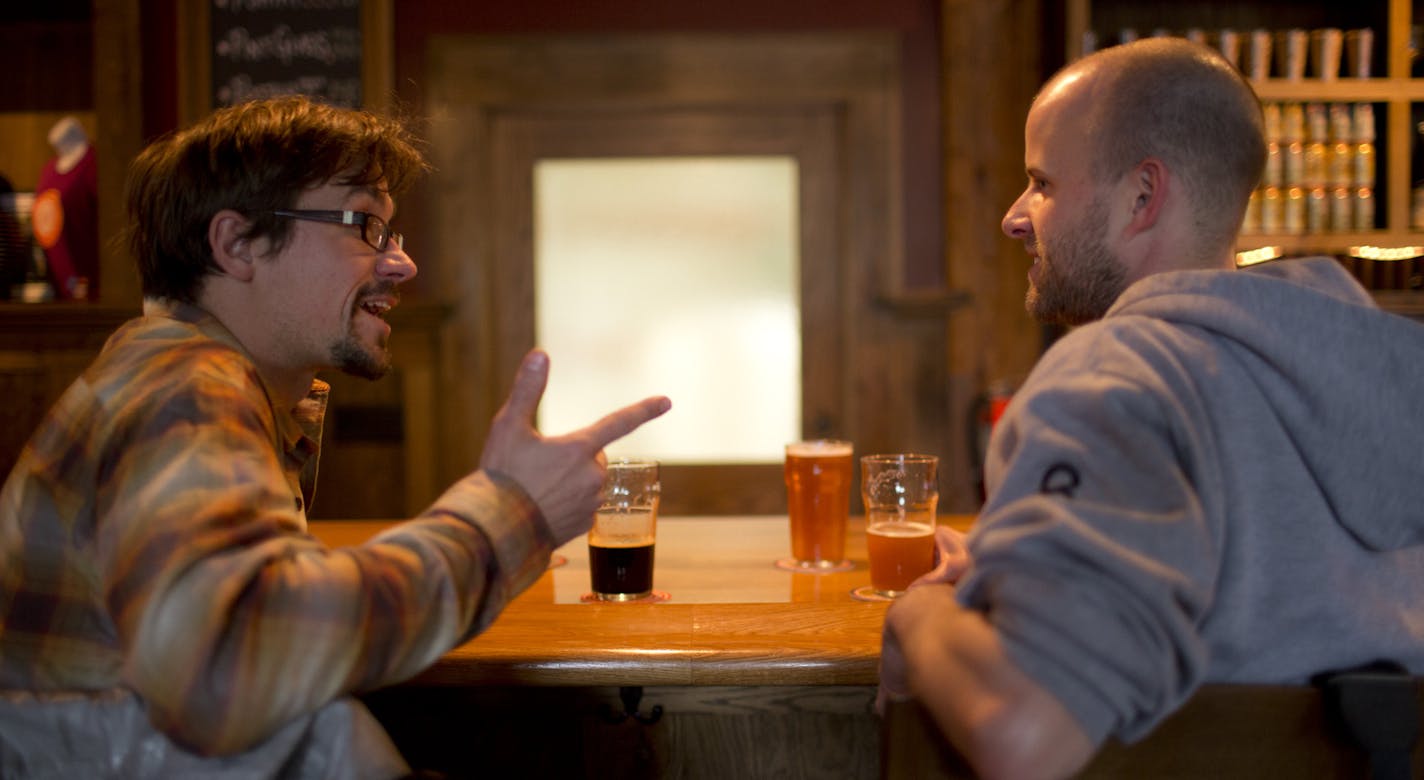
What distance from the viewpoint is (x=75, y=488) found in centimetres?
98

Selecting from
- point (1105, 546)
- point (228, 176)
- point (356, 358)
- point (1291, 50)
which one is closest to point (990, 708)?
point (1105, 546)

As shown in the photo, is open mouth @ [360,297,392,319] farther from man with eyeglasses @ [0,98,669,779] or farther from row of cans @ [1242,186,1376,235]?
row of cans @ [1242,186,1376,235]

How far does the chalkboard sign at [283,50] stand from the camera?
3.45 m

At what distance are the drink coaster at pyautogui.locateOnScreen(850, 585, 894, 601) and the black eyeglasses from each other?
79 cm

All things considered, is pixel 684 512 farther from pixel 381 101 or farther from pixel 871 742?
pixel 871 742

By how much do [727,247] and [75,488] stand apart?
283 cm

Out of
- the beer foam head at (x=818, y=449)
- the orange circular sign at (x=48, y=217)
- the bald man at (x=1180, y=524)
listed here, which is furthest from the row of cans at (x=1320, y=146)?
the orange circular sign at (x=48, y=217)

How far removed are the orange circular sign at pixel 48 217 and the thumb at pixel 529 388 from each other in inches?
116

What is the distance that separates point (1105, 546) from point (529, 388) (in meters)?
0.57

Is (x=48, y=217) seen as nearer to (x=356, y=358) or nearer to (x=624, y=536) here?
(x=356, y=358)

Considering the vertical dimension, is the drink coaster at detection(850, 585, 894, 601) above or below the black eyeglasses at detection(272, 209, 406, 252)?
below

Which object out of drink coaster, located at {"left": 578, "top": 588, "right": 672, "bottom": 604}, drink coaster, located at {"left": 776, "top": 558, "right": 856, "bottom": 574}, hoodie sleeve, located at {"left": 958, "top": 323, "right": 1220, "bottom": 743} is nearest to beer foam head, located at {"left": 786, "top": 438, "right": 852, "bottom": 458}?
drink coaster, located at {"left": 776, "top": 558, "right": 856, "bottom": 574}

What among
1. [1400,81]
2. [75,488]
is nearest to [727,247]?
[1400,81]

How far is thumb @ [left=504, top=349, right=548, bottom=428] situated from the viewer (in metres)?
1.07
